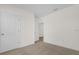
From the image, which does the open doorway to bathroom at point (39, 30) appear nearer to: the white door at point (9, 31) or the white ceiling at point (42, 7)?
the white ceiling at point (42, 7)

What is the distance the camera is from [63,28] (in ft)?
6.61

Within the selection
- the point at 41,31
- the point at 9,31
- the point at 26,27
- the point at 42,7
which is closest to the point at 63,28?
the point at 41,31

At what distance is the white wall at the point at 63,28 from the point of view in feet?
6.28

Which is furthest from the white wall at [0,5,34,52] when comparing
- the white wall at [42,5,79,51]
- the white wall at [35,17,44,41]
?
the white wall at [42,5,79,51]

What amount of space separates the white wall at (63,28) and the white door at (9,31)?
27.1 inches

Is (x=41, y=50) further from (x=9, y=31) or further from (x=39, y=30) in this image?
(x=9, y=31)

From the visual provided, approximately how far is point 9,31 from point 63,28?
4.08 feet

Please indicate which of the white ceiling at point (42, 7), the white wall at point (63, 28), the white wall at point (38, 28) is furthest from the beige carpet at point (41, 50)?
the white ceiling at point (42, 7)

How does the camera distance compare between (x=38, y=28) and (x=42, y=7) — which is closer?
(x=42, y=7)

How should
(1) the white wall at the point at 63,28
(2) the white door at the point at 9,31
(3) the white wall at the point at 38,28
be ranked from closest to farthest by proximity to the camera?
(2) the white door at the point at 9,31, (1) the white wall at the point at 63,28, (3) the white wall at the point at 38,28

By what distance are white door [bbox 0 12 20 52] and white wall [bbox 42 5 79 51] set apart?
27.1 inches

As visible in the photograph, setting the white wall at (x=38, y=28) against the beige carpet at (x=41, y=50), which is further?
the white wall at (x=38, y=28)

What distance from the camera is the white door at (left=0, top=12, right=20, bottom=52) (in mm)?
1807
